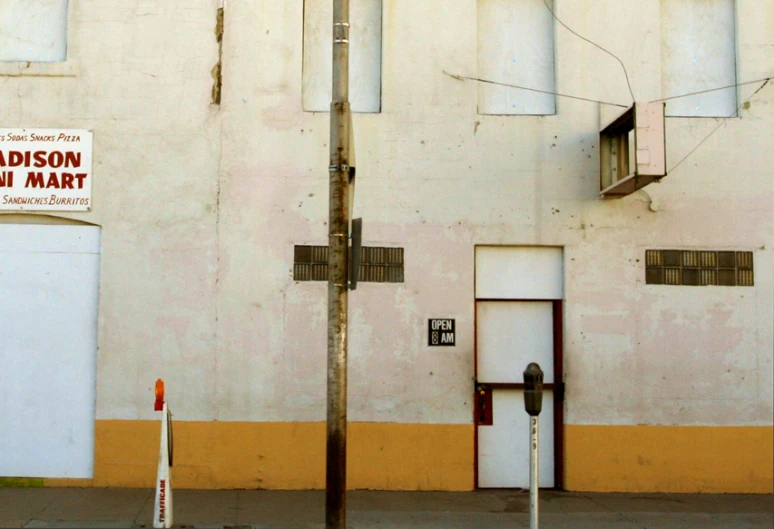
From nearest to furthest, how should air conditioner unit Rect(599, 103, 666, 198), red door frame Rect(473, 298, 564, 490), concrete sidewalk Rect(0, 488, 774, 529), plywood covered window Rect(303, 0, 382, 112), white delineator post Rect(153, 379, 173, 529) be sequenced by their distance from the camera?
white delineator post Rect(153, 379, 173, 529) → concrete sidewalk Rect(0, 488, 774, 529) → air conditioner unit Rect(599, 103, 666, 198) → red door frame Rect(473, 298, 564, 490) → plywood covered window Rect(303, 0, 382, 112)

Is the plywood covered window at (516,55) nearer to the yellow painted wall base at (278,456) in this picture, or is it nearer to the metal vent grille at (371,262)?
the metal vent grille at (371,262)

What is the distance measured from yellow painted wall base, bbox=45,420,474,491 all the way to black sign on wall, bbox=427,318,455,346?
2.89ft

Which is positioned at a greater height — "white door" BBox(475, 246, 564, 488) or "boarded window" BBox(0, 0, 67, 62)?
"boarded window" BBox(0, 0, 67, 62)

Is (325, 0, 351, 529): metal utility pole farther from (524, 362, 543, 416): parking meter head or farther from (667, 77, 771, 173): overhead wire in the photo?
(667, 77, 771, 173): overhead wire

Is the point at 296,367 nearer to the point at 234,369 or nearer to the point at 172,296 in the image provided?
the point at 234,369

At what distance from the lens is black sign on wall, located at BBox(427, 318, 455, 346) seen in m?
9.27

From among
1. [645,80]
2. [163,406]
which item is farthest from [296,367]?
[645,80]

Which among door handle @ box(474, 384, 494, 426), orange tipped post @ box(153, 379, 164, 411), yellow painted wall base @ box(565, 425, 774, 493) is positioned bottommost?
yellow painted wall base @ box(565, 425, 774, 493)

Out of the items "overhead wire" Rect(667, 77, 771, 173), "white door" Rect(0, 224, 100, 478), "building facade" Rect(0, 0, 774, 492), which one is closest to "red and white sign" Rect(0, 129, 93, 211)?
"building facade" Rect(0, 0, 774, 492)

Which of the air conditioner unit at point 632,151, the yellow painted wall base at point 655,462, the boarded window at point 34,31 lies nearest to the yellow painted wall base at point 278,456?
the yellow painted wall base at point 655,462

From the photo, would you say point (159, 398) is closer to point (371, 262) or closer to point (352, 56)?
point (371, 262)

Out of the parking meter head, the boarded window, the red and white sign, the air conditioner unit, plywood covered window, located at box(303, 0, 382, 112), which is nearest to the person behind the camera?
the parking meter head

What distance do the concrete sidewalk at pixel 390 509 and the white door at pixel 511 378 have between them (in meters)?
0.26

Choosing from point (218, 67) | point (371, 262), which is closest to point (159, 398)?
point (371, 262)
